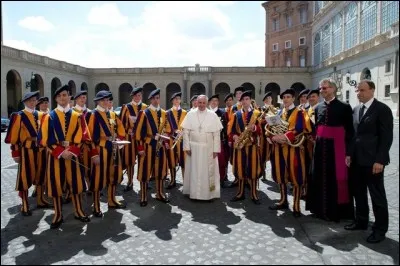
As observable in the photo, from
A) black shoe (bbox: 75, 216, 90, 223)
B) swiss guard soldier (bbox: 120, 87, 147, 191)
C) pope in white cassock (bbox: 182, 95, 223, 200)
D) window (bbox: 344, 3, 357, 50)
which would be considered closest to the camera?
black shoe (bbox: 75, 216, 90, 223)

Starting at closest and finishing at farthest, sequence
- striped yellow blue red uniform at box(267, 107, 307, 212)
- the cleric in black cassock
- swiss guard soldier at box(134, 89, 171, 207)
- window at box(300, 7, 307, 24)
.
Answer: the cleric in black cassock → striped yellow blue red uniform at box(267, 107, 307, 212) → swiss guard soldier at box(134, 89, 171, 207) → window at box(300, 7, 307, 24)

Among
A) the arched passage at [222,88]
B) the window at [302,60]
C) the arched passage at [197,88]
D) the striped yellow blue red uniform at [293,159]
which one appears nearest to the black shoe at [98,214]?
the striped yellow blue red uniform at [293,159]

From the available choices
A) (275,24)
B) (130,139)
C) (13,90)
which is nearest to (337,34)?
(275,24)

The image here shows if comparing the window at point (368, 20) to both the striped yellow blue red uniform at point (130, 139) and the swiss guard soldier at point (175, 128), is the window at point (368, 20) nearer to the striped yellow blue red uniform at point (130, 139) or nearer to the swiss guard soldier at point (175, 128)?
the swiss guard soldier at point (175, 128)

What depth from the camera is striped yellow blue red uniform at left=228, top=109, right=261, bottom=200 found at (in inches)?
258

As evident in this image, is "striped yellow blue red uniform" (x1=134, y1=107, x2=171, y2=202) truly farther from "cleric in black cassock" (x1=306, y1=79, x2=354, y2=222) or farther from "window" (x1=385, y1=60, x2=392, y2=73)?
"window" (x1=385, y1=60, x2=392, y2=73)

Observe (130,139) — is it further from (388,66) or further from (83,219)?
(388,66)

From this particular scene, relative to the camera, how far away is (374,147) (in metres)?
4.59

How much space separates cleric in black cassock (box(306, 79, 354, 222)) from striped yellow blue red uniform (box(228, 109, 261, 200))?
4.28ft

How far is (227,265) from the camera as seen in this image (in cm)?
389

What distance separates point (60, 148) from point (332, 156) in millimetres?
4215

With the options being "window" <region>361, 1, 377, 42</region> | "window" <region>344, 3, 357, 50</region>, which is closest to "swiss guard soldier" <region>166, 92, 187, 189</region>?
"window" <region>361, 1, 377, 42</region>

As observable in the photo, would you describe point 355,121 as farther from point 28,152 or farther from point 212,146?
point 28,152

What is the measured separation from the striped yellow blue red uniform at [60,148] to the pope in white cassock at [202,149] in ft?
7.50
